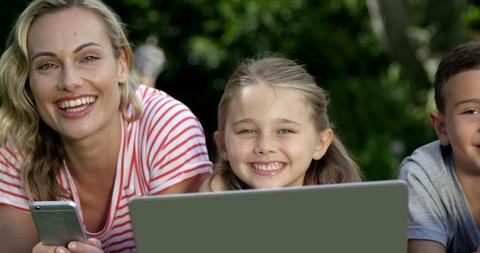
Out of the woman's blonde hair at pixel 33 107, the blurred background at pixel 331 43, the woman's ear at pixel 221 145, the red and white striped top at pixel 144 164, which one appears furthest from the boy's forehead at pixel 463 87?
the blurred background at pixel 331 43

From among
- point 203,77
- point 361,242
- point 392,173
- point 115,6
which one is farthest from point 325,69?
point 361,242

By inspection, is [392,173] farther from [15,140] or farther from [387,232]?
[387,232]

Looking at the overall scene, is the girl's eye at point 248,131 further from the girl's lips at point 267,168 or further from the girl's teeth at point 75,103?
the girl's teeth at point 75,103

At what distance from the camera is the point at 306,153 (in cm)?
243

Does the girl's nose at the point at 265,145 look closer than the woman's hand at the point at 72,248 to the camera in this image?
No

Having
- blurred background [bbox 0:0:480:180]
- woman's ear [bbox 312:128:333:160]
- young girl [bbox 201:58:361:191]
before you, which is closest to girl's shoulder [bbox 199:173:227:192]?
young girl [bbox 201:58:361:191]

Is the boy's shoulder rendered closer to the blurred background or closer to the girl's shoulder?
the girl's shoulder

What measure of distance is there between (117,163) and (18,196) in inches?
12.3

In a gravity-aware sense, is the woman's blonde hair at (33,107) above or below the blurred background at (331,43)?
below

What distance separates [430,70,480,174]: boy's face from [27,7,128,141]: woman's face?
0.97 metres

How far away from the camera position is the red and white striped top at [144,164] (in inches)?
102

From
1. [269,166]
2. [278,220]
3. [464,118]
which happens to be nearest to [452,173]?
[464,118]

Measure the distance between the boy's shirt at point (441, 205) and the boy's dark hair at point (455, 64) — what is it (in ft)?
0.59

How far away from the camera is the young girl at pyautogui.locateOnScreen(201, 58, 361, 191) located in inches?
93.7
